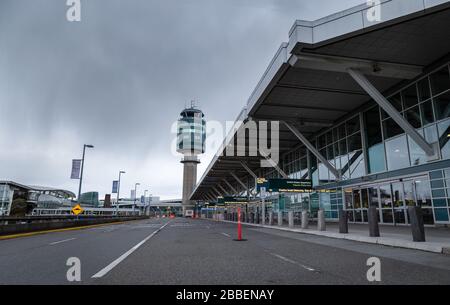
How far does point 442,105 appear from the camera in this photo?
17625mm

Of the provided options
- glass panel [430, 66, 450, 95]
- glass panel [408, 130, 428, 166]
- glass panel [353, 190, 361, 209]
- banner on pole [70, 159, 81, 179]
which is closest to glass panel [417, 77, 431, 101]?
glass panel [430, 66, 450, 95]

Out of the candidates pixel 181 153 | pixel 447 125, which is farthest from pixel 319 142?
pixel 181 153

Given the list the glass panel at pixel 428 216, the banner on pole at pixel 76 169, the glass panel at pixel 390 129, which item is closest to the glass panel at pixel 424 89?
the glass panel at pixel 390 129

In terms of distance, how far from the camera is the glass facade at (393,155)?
17.5 m

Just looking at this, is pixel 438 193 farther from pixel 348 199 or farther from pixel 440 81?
pixel 348 199

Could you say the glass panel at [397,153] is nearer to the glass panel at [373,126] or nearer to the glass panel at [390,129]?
the glass panel at [390,129]

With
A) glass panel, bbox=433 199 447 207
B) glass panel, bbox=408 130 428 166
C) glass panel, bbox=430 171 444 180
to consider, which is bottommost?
glass panel, bbox=433 199 447 207

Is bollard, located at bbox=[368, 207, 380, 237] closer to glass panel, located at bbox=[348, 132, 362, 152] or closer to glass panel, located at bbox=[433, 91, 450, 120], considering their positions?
glass panel, located at bbox=[433, 91, 450, 120]

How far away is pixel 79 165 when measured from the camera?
2952 cm

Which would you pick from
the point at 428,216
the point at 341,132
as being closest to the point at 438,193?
the point at 428,216

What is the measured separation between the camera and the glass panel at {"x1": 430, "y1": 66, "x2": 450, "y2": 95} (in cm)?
1744

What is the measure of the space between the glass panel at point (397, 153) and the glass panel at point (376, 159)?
570mm
